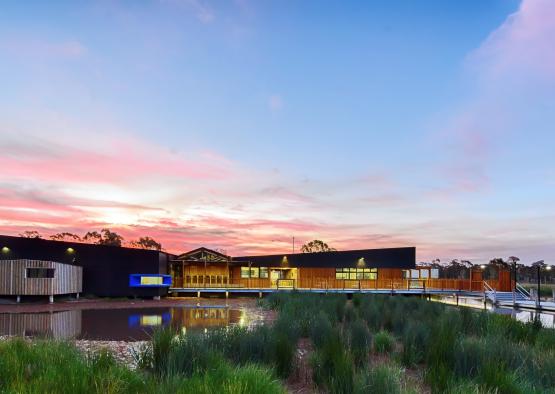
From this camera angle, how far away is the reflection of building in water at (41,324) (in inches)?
519

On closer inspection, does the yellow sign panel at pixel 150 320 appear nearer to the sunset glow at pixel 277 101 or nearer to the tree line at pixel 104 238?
the sunset glow at pixel 277 101

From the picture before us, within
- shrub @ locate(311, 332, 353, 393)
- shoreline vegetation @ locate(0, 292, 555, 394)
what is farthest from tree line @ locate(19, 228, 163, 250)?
shrub @ locate(311, 332, 353, 393)

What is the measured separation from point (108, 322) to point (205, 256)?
668 inches

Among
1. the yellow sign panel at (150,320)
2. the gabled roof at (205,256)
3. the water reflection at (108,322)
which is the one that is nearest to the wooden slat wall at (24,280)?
the water reflection at (108,322)

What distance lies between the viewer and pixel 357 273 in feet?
116

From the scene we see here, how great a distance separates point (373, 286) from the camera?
3244 cm

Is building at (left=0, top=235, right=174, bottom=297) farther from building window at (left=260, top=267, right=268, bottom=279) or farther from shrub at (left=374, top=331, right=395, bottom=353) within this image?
shrub at (left=374, top=331, right=395, bottom=353)

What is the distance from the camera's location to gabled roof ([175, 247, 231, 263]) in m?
33.3

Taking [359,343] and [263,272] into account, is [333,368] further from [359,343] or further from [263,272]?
[263,272]

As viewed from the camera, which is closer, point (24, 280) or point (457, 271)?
point (24, 280)

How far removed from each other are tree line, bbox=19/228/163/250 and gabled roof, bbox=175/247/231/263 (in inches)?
1868

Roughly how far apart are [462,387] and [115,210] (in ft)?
115

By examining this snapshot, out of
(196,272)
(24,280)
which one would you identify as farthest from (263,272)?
(24,280)

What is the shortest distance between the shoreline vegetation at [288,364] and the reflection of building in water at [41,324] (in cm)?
648
